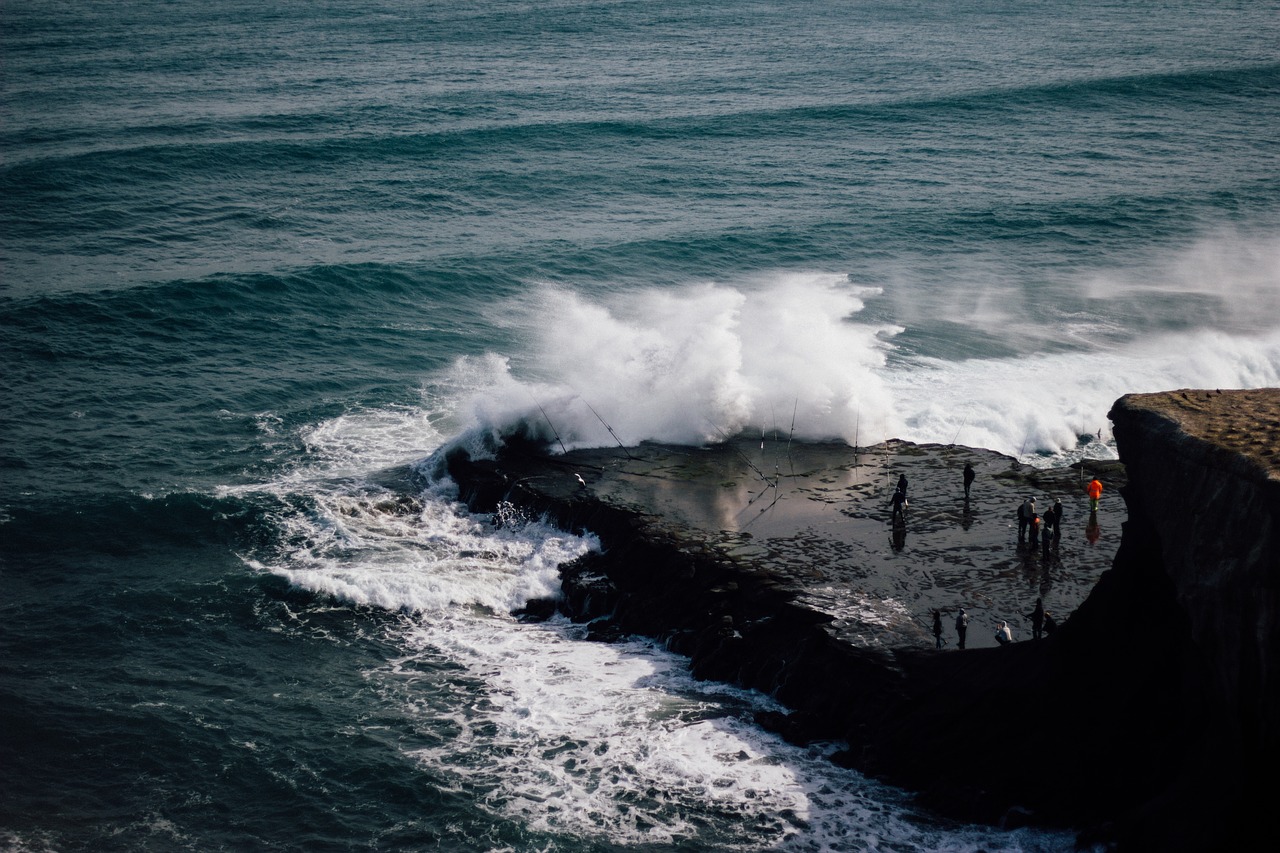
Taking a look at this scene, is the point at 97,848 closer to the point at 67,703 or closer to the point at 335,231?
the point at 67,703

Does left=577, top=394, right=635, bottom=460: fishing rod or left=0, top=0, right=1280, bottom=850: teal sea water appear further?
left=577, top=394, right=635, bottom=460: fishing rod

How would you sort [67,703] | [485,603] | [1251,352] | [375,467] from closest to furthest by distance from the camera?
[67,703]
[485,603]
[375,467]
[1251,352]

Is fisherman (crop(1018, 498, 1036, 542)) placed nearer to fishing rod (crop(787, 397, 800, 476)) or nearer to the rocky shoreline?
the rocky shoreline

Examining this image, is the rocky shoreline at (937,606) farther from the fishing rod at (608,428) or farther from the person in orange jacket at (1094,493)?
the person in orange jacket at (1094,493)

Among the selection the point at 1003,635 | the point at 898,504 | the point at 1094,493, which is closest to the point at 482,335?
the point at 898,504

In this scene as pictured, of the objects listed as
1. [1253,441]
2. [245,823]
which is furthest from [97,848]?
[1253,441]

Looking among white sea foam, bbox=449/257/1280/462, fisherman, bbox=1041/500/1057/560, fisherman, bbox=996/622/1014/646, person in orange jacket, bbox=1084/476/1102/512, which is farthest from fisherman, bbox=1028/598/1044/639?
white sea foam, bbox=449/257/1280/462
